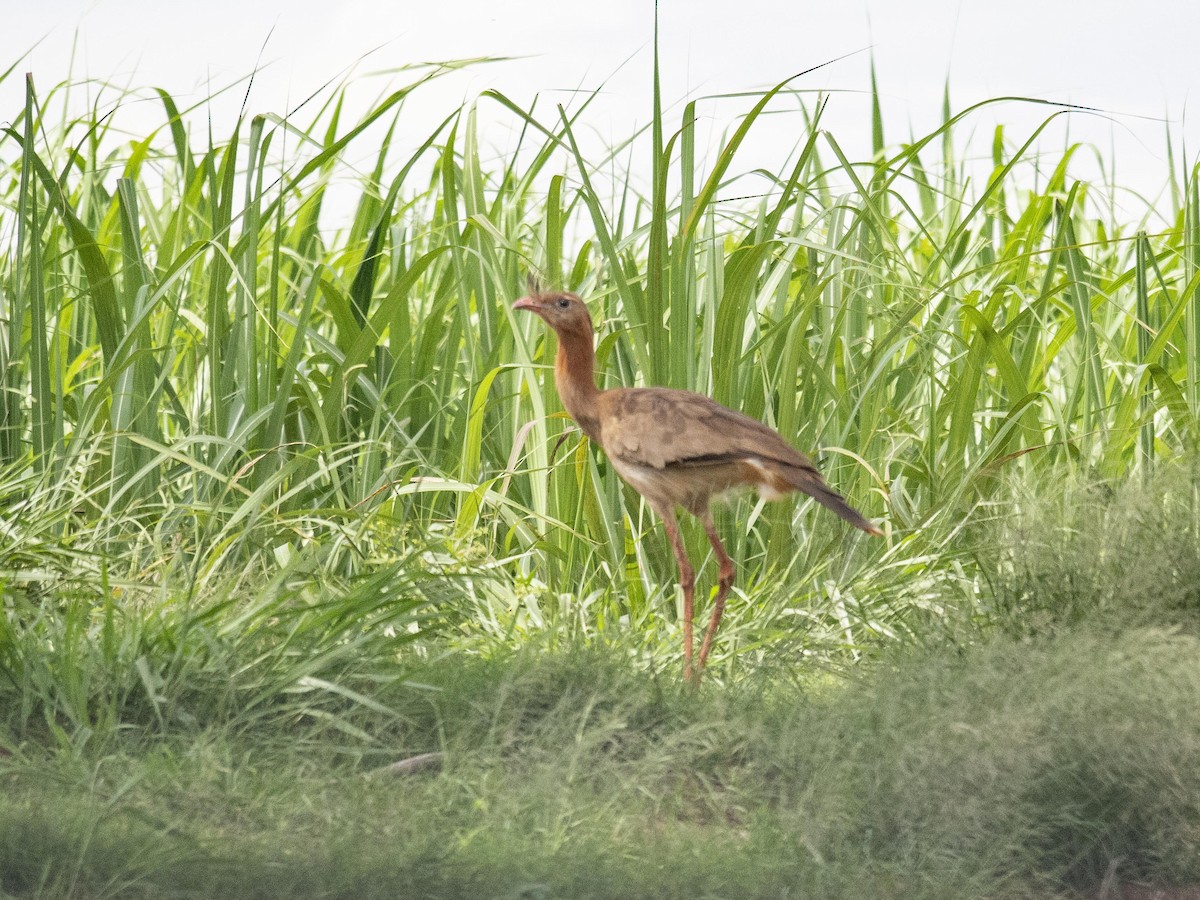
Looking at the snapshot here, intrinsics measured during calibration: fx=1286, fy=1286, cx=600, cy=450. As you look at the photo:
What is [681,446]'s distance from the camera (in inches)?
123

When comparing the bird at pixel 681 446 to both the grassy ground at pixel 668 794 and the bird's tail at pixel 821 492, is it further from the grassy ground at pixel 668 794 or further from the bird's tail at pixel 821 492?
the grassy ground at pixel 668 794

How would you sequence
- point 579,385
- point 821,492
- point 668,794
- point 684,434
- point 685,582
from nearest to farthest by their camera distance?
point 668,794, point 821,492, point 684,434, point 685,582, point 579,385

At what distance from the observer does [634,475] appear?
329 centimetres

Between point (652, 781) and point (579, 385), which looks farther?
point (579, 385)

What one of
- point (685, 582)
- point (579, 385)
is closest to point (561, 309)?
point (579, 385)

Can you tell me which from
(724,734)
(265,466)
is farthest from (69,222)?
(724,734)

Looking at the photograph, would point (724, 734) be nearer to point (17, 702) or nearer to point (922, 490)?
point (17, 702)

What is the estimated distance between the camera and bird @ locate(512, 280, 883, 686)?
310cm

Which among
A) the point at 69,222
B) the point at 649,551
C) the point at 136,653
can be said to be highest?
the point at 69,222

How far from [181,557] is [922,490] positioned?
92.8 inches

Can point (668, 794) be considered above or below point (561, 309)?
below

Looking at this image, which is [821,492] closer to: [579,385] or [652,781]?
[579,385]

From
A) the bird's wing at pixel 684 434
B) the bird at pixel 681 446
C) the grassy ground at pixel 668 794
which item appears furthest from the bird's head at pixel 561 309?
the grassy ground at pixel 668 794

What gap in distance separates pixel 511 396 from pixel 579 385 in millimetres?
400
